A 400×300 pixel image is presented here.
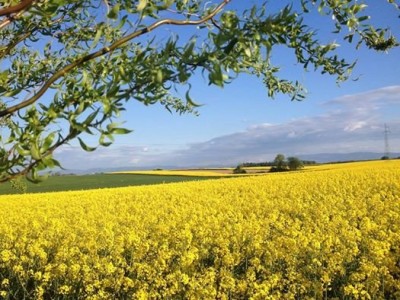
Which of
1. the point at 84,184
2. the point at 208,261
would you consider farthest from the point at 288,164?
the point at 208,261

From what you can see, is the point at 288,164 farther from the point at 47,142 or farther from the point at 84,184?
the point at 47,142

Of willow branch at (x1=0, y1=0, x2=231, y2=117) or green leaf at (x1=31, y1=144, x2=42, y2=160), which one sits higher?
willow branch at (x1=0, y1=0, x2=231, y2=117)

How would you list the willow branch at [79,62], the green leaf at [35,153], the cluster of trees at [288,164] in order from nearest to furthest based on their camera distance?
the green leaf at [35,153], the willow branch at [79,62], the cluster of trees at [288,164]

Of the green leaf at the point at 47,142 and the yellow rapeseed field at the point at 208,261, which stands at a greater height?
the green leaf at the point at 47,142

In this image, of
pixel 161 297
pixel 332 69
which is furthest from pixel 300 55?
pixel 161 297

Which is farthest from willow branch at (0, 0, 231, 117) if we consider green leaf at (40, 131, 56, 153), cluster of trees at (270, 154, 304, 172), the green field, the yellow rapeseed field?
cluster of trees at (270, 154, 304, 172)

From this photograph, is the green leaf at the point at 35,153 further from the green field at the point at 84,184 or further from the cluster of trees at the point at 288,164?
the cluster of trees at the point at 288,164

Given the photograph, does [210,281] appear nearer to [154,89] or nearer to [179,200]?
[154,89]

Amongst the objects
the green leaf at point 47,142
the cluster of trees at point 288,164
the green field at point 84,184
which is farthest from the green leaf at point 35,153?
the cluster of trees at point 288,164

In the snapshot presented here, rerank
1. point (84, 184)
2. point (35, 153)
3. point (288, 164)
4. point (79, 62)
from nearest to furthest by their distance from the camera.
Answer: point (35, 153)
point (79, 62)
point (84, 184)
point (288, 164)

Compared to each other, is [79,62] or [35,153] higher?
[79,62]

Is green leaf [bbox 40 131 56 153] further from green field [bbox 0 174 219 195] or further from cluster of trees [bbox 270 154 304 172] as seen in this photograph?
cluster of trees [bbox 270 154 304 172]

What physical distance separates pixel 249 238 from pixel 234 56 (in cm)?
884

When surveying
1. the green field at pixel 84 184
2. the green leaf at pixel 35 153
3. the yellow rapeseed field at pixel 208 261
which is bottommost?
the yellow rapeseed field at pixel 208 261
